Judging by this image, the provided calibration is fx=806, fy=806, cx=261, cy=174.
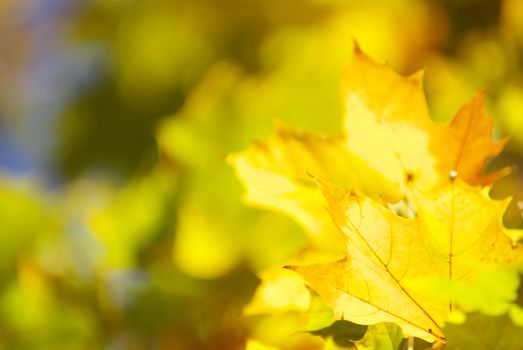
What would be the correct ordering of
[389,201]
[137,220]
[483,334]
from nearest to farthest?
1. [483,334]
2. [389,201]
3. [137,220]

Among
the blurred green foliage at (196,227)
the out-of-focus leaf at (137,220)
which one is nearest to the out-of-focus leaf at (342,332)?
the blurred green foliage at (196,227)

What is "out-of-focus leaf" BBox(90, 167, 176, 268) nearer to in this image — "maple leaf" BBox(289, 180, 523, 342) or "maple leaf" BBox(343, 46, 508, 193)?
"maple leaf" BBox(343, 46, 508, 193)

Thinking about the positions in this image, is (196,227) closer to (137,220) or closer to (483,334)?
(137,220)

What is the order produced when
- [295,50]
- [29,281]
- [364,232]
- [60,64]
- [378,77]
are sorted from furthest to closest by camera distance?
[60,64] < [295,50] < [29,281] < [378,77] < [364,232]

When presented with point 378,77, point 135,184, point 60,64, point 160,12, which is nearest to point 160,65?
point 160,12

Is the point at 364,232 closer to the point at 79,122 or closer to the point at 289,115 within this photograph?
the point at 289,115

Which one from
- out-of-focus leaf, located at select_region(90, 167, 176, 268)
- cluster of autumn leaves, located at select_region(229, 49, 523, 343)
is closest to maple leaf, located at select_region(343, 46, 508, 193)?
cluster of autumn leaves, located at select_region(229, 49, 523, 343)

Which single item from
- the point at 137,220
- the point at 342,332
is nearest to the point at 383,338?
the point at 342,332
